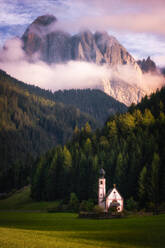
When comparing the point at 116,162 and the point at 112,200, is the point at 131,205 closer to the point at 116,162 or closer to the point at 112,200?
the point at 112,200

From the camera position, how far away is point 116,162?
123062 mm

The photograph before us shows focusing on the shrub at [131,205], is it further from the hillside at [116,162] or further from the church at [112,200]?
the church at [112,200]

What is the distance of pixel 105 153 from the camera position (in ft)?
436

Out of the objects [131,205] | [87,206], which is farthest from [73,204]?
[131,205]

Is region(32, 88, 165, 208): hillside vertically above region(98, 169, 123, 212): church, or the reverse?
region(32, 88, 165, 208): hillside

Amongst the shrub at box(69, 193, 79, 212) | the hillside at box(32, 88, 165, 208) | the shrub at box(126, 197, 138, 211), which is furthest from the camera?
the shrub at box(69, 193, 79, 212)

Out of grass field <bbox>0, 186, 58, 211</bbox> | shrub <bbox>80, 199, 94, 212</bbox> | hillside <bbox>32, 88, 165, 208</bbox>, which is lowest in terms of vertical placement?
grass field <bbox>0, 186, 58, 211</bbox>

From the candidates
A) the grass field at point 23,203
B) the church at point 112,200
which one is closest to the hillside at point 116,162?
the grass field at point 23,203

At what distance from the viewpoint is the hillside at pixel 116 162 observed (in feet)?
347

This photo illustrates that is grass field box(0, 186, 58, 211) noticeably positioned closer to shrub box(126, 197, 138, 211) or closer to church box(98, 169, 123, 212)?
church box(98, 169, 123, 212)

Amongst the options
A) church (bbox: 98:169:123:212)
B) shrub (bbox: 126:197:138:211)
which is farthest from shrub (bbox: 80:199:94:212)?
shrub (bbox: 126:197:138:211)

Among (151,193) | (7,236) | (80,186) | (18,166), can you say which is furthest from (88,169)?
(7,236)

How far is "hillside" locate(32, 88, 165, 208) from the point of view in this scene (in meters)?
106

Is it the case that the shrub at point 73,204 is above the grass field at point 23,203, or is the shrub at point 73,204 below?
above
